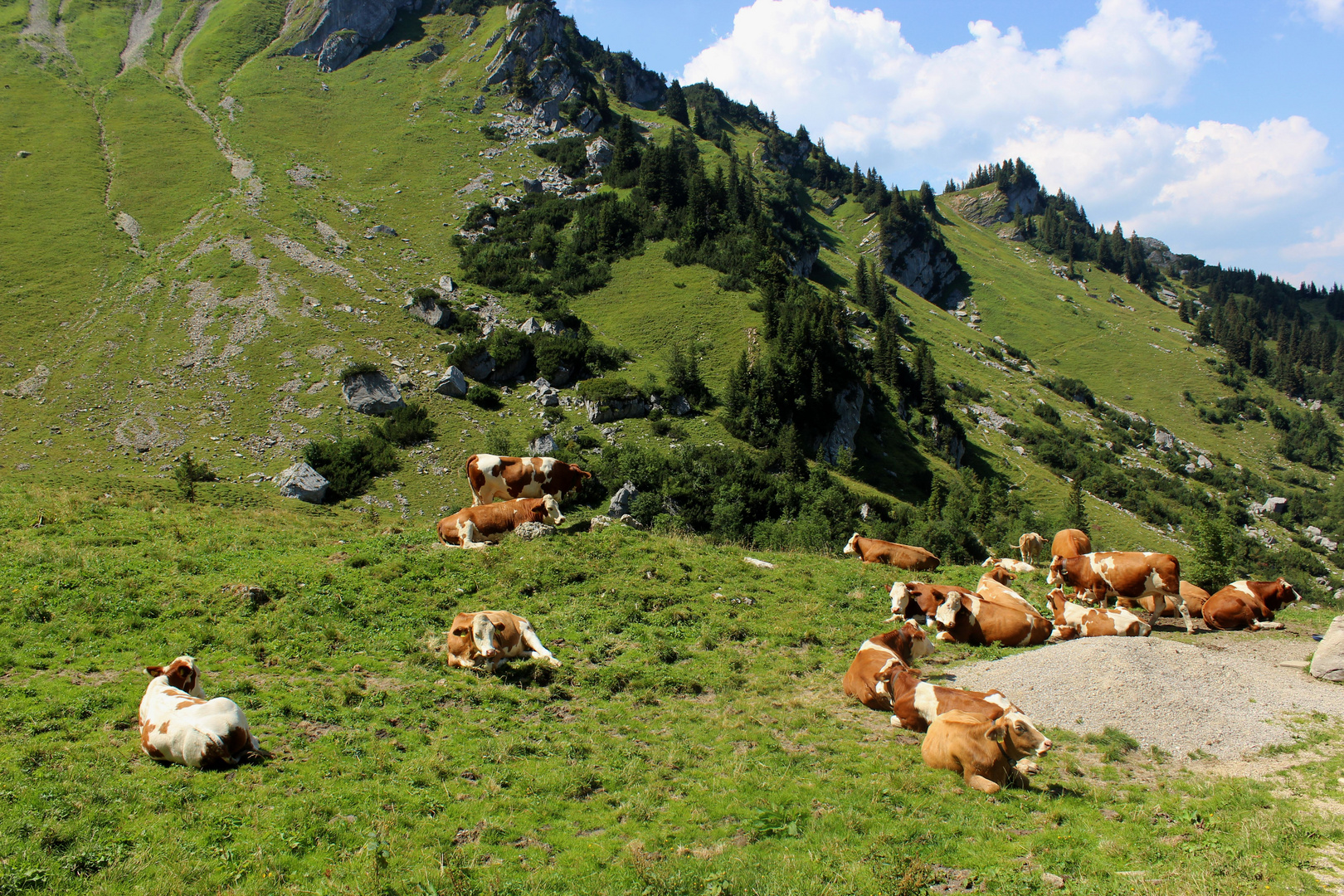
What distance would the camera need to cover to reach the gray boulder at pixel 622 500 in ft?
103

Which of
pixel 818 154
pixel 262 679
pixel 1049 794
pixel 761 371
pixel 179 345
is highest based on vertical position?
pixel 818 154

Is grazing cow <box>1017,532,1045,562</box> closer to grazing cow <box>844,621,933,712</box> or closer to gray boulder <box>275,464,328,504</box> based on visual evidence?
grazing cow <box>844,621,933,712</box>

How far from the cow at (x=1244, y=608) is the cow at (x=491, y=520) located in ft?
57.1

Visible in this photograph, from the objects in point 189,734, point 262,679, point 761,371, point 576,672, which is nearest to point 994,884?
point 576,672

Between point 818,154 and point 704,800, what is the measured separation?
715 ft

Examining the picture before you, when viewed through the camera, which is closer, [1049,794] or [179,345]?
[1049,794]

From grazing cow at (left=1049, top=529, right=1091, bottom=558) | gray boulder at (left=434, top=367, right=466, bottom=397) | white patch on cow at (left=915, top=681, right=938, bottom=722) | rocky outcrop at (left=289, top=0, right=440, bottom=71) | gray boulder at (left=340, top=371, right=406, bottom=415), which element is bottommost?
white patch on cow at (left=915, top=681, right=938, bottom=722)

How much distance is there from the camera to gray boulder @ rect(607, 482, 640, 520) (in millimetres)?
31273

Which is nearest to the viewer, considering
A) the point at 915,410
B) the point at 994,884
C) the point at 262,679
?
the point at 994,884

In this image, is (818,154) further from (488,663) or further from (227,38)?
(488,663)

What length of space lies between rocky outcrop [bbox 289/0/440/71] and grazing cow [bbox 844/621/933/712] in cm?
12701

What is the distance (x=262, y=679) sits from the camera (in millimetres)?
9938

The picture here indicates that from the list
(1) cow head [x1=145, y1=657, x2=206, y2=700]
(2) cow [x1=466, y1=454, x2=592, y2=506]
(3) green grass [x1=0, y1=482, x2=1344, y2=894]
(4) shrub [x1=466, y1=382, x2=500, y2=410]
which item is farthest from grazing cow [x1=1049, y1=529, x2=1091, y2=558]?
(4) shrub [x1=466, y1=382, x2=500, y2=410]

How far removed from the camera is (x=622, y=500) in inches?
1246
